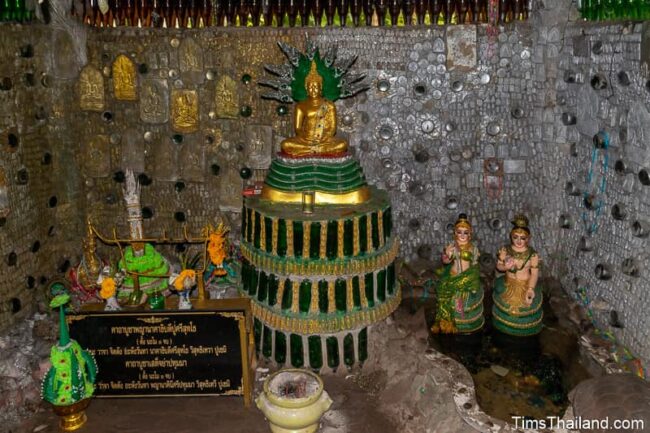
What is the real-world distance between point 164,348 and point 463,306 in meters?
3.00

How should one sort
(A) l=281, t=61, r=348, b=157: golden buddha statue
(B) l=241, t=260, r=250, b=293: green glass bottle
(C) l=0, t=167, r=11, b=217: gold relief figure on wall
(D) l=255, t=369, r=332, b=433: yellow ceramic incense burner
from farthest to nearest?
(A) l=281, t=61, r=348, b=157: golden buddha statue < (B) l=241, t=260, r=250, b=293: green glass bottle < (C) l=0, t=167, r=11, b=217: gold relief figure on wall < (D) l=255, t=369, r=332, b=433: yellow ceramic incense burner

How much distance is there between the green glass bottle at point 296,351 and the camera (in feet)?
20.9

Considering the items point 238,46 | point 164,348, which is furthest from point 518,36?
point 164,348

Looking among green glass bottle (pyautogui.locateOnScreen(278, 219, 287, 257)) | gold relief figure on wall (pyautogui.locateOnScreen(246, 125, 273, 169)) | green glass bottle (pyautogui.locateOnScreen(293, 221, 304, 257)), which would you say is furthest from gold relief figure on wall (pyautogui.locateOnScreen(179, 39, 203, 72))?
green glass bottle (pyautogui.locateOnScreen(293, 221, 304, 257))

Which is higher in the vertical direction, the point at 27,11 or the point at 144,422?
the point at 27,11

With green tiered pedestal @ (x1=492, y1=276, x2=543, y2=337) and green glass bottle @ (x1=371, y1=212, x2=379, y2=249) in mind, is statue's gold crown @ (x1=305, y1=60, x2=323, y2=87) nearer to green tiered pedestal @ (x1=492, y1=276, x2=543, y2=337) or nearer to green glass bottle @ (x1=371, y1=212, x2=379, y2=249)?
green glass bottle @ (x1=371, y1=212, x2=379, y2=249)

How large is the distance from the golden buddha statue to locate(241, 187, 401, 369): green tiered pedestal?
26.7 inches

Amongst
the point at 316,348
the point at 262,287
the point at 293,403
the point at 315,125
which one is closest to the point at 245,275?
the point at 262,287

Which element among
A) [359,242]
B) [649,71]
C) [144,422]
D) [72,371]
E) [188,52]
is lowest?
[144,422]

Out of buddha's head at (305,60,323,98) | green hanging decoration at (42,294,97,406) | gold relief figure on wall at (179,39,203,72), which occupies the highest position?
gold relief figure on wall at (179,39,203,72)

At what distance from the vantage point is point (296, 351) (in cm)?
640

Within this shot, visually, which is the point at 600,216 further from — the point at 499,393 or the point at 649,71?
the point at 499,393

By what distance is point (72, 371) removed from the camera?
5.40 meters

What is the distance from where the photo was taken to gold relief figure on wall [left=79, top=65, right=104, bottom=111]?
7.90m
